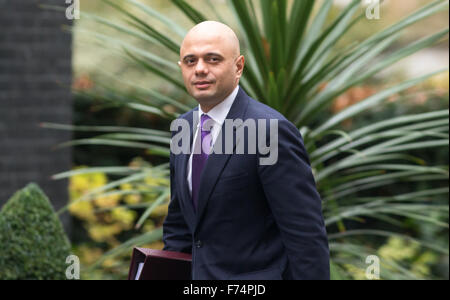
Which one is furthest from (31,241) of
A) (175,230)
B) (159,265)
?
(159,265)

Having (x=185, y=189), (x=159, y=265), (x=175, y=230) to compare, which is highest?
(x=185, y=189)

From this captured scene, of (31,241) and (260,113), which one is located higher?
(260,113)

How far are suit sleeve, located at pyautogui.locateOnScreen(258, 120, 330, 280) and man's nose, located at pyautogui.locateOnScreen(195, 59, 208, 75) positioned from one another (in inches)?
10.2

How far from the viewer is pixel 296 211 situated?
5.21 ft

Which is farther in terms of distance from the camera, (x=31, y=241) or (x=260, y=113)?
(x=31, y=241)

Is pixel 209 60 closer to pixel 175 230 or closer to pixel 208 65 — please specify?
pixel 208 65

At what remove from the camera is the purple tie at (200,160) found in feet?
5.60

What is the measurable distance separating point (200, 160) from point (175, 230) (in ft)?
1.05

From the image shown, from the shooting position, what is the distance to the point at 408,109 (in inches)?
217

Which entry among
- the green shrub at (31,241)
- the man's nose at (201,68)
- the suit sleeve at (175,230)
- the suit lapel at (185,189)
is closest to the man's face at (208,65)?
the man's nose at (201,68)

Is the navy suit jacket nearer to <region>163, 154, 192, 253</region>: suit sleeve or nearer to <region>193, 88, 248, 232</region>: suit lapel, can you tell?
<region>193, 88, 248, 232</region>: suit lapel

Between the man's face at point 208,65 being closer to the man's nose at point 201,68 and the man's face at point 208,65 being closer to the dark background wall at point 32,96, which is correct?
the man's nose at point 201,68

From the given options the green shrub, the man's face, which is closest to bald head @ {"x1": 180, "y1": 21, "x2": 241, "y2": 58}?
the man's face

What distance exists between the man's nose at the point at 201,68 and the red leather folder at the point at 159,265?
1.80ft
